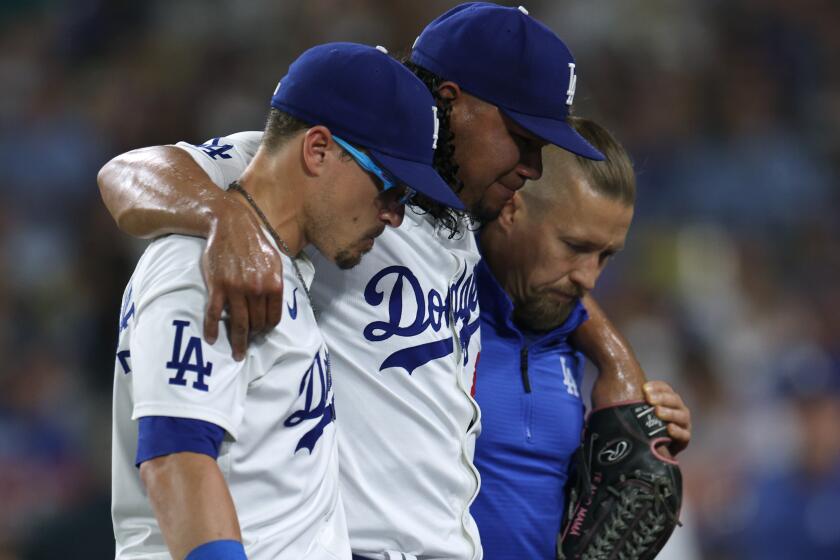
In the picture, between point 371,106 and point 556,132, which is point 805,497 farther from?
point 371,106

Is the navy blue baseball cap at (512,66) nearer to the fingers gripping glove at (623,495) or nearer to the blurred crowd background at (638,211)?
the fingers gripping glove at (623,495)

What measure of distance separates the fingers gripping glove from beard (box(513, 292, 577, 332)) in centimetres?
25

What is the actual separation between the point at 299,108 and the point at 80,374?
368 centimetres

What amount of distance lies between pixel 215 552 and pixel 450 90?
1059 millimetres

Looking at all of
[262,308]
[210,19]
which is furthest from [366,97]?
[210,19]

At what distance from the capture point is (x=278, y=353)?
196 cm

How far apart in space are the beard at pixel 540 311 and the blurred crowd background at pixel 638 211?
5.59 ft

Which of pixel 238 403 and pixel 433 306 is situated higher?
pixel 238 403

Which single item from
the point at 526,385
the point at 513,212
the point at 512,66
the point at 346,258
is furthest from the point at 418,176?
the point at 526,385

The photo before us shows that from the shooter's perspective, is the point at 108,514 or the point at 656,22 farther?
the point at 656,22

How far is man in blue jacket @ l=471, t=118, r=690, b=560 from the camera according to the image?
268cm

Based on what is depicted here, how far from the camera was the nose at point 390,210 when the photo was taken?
6.82ft

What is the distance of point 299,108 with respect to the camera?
2.06m

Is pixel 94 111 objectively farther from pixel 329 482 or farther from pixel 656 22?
pixel 329 482
